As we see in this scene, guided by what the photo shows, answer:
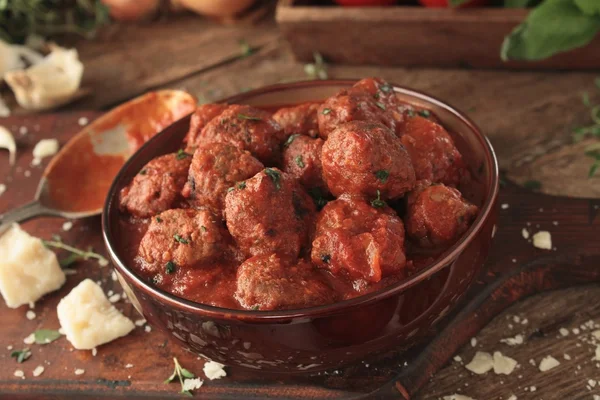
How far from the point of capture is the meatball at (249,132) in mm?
2314

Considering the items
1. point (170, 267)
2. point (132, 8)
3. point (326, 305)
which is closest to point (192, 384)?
point (170, 267)

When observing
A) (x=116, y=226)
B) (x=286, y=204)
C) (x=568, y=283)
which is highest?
(x=286, y=204)

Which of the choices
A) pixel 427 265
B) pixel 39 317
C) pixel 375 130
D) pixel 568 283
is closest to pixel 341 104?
pixel 375 130

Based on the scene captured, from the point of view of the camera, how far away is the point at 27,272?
2.74 m

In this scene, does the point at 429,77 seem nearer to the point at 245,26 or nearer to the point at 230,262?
the point at 245,26

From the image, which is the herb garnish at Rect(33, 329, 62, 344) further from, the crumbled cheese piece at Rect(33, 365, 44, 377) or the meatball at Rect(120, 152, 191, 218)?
the meatball at Rect(120, 152, 191, 218)

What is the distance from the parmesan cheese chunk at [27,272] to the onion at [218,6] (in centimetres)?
217

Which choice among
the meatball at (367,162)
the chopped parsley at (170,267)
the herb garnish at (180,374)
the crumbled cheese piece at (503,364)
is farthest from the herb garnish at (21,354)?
the crumbled cheese piece at (503,364)

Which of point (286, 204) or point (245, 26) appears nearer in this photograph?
point (286, 204)

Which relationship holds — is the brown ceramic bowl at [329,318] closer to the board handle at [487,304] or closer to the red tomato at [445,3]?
the board handle at [487,304]

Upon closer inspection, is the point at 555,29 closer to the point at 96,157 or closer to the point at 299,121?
the point at 299,121

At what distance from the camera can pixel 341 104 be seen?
227 cm

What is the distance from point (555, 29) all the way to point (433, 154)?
4.08 feet

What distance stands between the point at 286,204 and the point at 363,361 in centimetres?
59
